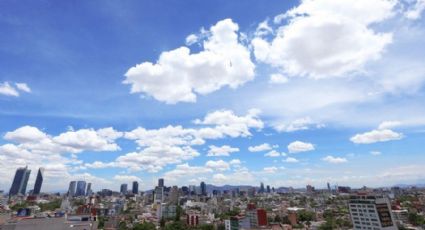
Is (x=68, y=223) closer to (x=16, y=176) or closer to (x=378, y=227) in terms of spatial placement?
(x=378, y=227)

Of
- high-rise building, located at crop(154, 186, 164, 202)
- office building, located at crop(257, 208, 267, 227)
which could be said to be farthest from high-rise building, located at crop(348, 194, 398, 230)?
high-rise building, located at crop(154, 186, 164, 202)

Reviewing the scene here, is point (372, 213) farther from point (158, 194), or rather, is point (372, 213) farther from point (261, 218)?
point (158, 194)

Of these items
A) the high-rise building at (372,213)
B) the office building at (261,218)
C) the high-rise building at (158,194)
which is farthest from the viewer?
the high-rise building at (158,194)

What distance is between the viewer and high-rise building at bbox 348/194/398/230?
40.8m

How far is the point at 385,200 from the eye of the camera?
4306 cm

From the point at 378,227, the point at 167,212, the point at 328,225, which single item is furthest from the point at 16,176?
the point at 378,227

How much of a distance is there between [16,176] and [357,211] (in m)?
229

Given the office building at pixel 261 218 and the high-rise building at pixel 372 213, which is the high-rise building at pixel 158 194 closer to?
the office building at pixel 261 218

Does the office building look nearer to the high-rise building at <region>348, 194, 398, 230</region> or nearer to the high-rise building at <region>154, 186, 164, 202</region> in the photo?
the high-rise building at <region>348, 194, 398, 230</region>

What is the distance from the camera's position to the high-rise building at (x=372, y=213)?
4075 centimetres

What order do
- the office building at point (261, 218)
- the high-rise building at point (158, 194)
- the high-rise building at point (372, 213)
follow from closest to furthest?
the high-rise building at point (372, 213)
the office building at point (261, 218)
the high-rise building at point (158, 194)

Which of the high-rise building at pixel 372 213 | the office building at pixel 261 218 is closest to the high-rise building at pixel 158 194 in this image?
the office building at pixel 261 218

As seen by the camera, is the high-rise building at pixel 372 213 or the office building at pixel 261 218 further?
the office building at pixel 261 218

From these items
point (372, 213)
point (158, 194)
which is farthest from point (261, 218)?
point (158, 194)
